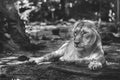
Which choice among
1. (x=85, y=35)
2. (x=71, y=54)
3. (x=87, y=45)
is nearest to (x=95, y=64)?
(x=87, y=45)

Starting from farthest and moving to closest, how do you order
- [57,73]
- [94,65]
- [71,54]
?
1. [71,54]
2. [57,73]
3. [94,65]

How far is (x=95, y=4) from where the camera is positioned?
1168 inches

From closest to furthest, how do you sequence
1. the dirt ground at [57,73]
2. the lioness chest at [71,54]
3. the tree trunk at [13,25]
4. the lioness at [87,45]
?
the dirt ground at [57,73]
the lioness at [87,45]
the lioness chest at [71,54]
the tree trunk at [13,25]

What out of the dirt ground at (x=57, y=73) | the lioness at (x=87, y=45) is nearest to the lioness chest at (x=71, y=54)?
the lioness at (x=87, y=45)

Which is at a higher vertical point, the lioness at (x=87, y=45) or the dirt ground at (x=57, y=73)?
the lioness at (x=87, y=45)

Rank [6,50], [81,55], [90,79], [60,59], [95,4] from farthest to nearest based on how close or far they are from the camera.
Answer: [95,4] → [6,50] → [60,59] → [81,55] → [90,79]

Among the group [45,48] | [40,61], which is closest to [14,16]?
[45,48]

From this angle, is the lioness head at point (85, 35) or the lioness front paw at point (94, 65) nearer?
the lioness front paw at point (94, 65)

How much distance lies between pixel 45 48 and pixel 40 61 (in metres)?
4.30

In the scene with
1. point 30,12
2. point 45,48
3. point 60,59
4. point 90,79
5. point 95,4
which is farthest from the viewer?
point 95,4

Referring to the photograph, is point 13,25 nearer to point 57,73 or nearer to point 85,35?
point 57,73

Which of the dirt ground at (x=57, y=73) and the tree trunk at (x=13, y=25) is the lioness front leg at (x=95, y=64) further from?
the tree trunk at (x=13, y=25)

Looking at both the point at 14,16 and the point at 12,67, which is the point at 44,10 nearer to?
the point at 14,16

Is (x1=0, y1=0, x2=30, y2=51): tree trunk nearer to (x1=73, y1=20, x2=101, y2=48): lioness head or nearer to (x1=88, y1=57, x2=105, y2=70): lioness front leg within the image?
(x1=73, y1=20, x2=101, y2=48): lioness head
